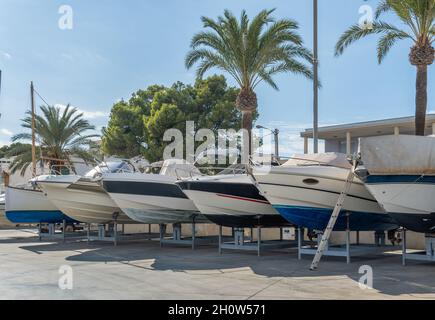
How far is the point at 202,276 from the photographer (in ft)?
33.9

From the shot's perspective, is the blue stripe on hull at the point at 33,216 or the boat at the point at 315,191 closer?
the boat at the point at 315,191

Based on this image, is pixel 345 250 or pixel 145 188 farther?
pixel 145 188

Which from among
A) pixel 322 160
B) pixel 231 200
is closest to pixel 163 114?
pixel 231 200

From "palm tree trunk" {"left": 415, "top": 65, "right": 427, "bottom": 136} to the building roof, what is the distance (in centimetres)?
1121

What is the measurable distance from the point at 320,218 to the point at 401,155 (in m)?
3.01

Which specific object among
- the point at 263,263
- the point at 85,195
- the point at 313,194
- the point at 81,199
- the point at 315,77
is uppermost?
the point at 315,77

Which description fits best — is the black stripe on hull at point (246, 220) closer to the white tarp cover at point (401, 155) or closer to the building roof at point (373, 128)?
the white tarp cover at point (401, 155)

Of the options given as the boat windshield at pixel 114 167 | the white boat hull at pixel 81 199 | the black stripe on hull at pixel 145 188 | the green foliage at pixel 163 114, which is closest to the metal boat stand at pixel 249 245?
the black stripe on hull at pixel 145 188

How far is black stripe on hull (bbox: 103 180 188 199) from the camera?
52.3ft

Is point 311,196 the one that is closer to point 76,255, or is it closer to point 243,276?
point 243,276

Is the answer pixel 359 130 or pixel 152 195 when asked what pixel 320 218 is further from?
pixel 359 130

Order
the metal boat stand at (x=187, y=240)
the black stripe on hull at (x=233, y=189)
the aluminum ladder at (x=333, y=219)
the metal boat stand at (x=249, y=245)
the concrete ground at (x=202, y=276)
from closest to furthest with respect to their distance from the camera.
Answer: the concrete ground at (x=202, y=276), the aluminum ladder at (x=333, y=219), the black stripe on hull at (x=233, y=189), the metal boat stand at (x=249, y=245), the metal boat stand at (x=187, y=240)

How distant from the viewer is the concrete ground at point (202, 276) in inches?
328

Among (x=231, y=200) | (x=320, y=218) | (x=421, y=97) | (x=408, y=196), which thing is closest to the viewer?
(x=408, y=196)
